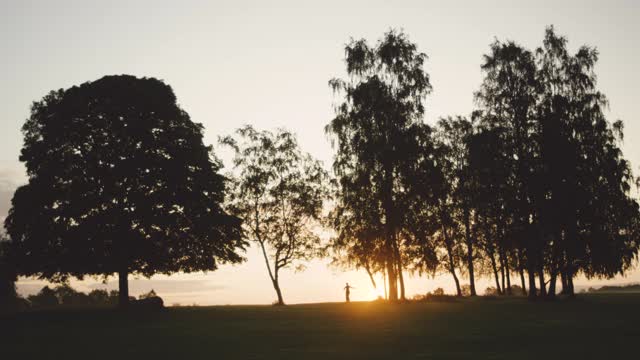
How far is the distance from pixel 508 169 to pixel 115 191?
30.5 metres

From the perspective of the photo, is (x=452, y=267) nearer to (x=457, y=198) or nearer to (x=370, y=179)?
(x=457, y=198)

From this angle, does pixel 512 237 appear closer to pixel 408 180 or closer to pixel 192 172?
pixel 408 180

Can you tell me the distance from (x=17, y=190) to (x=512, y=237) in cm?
3788

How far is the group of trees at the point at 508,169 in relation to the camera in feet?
152

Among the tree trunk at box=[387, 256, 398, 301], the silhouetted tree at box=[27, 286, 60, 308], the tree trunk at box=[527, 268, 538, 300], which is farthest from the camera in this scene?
the silhouetted tree at box=[27, 286, 60, 308]

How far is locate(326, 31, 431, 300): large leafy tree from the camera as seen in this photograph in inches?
1943

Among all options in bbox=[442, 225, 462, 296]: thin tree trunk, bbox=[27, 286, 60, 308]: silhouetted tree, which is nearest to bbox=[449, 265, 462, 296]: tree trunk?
bbox=[442, 225, 462, 296]: thin tree trunk

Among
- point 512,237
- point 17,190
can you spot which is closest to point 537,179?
point 512,237

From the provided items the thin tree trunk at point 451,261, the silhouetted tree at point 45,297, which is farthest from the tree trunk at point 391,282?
the silhouetted tree at point 45,297

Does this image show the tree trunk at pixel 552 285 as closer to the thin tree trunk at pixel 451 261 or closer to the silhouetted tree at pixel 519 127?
the silhouetted tree at pixel 519 127

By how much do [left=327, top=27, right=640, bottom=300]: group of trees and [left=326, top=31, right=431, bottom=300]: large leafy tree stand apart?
9 centimetres

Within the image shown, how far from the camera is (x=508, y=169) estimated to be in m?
48.0

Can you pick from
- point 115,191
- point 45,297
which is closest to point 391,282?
point 115,191

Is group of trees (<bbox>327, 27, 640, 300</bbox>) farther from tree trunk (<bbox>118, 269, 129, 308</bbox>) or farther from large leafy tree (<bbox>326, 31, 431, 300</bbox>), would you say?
tree trunk (<bbox>118, 269, 129, 308</bbox>)
